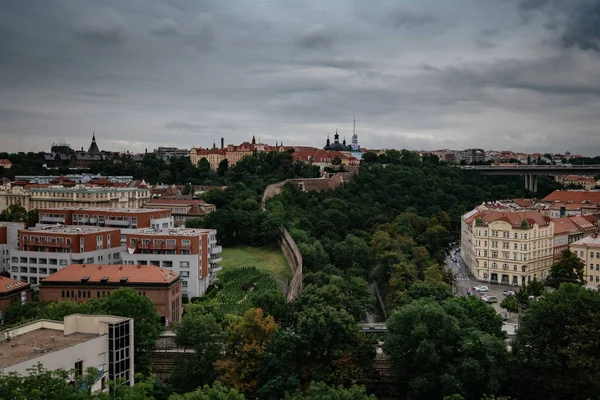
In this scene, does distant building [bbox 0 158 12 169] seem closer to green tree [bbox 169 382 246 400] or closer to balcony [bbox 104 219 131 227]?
balcony [bbox 104 219 131 227]

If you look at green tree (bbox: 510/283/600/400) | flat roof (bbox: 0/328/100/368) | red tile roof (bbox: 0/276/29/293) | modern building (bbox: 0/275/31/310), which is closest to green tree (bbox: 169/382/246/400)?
flat roof (bbox: 0/328/100/368)

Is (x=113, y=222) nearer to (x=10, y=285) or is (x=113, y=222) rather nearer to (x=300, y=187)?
(x=10, y=285)

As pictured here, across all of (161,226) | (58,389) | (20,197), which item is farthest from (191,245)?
(20,197)

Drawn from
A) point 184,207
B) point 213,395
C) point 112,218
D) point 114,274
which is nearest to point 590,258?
point 114,274

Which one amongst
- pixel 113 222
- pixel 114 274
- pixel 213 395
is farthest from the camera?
pixel 113 222

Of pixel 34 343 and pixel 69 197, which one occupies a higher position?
pixel 69 197
